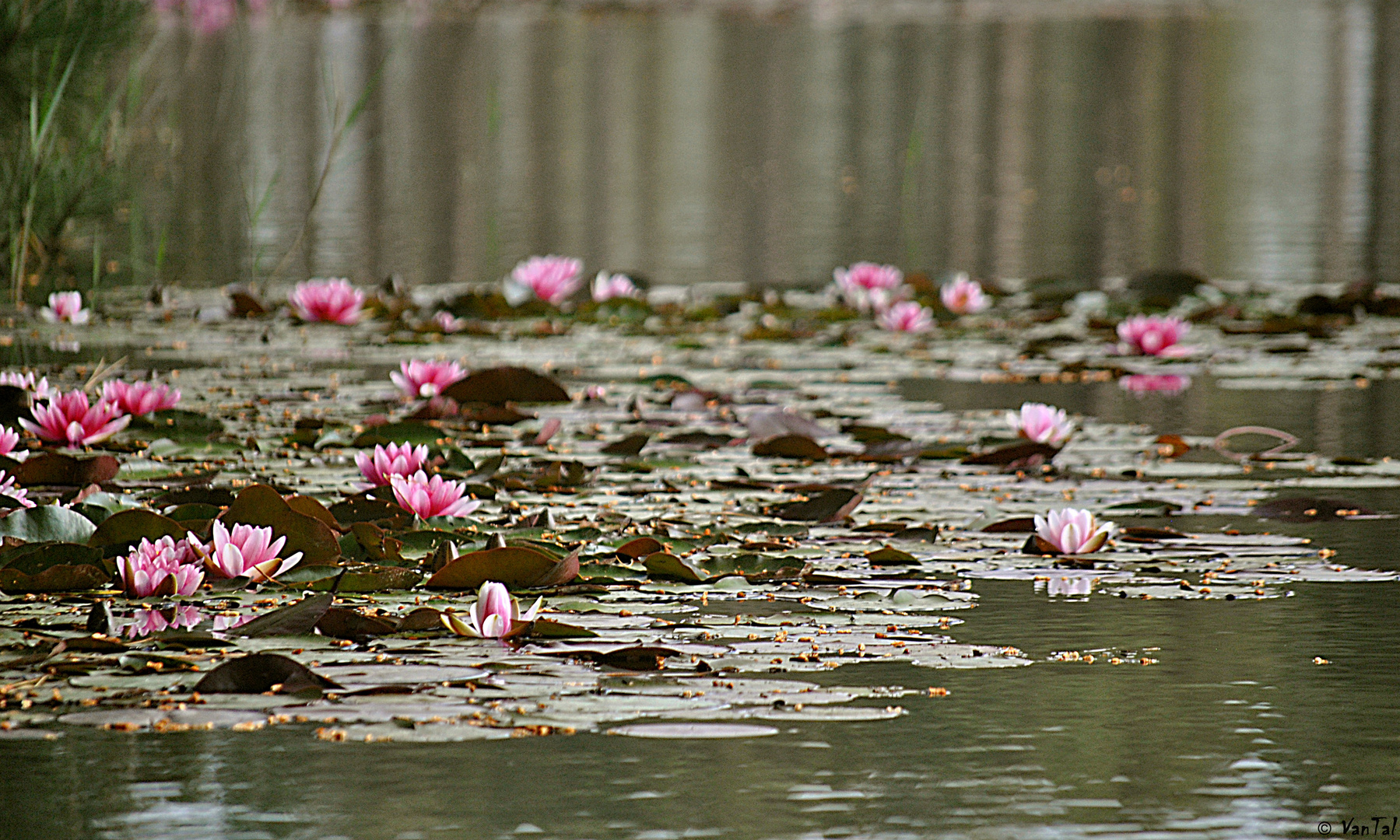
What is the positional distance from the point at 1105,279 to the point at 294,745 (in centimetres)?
503

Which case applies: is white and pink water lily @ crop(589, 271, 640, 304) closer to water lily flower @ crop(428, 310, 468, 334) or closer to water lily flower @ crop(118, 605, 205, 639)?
water lily flower @ crop(428, 310, 468, 334)

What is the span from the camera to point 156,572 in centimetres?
217

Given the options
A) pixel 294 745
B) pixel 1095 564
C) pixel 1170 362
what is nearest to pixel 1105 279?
pixel 1170 362

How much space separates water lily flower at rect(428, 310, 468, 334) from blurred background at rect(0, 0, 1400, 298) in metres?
0.43

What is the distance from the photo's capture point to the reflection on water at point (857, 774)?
150 cm

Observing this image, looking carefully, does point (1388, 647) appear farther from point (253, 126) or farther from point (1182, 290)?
point (253, 126)

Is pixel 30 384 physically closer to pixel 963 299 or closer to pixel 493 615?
pixel 493 615

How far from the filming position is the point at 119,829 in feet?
4.86

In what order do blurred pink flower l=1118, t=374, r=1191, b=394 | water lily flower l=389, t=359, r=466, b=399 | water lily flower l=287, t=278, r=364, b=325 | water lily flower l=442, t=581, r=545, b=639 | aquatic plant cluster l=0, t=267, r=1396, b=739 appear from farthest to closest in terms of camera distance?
water lily flower l=287, t=278, r=364, b=325 → blurred pink flower l=1118, t=374, r=1191, b=394 → water lily flower l=389, t=359, r=466, b=399 → water lily flower l=442, t=581, r=545, b=639 → aquatic plant cluster l=0, t=267, r=1396, b=739

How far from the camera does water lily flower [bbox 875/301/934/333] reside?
201 inches

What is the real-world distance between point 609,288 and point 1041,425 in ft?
8.55

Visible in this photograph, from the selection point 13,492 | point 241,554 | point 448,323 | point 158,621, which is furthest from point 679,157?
point 158,621

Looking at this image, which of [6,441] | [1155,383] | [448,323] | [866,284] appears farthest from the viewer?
[866,284]

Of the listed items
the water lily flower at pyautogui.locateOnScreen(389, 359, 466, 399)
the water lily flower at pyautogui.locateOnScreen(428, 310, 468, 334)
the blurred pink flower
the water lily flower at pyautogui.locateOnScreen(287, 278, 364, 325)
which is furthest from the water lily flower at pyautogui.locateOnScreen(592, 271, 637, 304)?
the water lily flower at pyautogui.locateOnScreen(389, 359, 466, 399)
